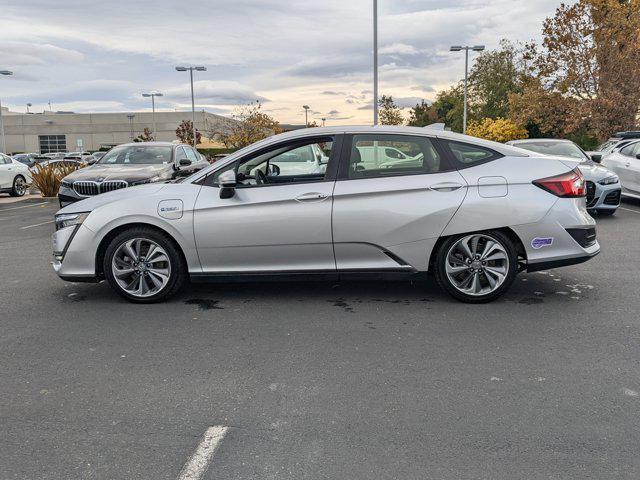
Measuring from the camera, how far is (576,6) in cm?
3100

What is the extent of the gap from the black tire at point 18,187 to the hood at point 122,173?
9418 millimetres

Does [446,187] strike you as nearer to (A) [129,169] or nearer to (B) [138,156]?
(A) [129,169]

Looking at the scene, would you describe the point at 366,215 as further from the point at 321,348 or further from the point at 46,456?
the point at 46,456

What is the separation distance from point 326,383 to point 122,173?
8.48m

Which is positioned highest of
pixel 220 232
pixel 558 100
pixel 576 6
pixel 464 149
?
pixel 576 6

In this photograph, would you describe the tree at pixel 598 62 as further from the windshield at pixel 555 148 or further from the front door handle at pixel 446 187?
the front door handle at pixel 446 187

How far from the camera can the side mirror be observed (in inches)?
218

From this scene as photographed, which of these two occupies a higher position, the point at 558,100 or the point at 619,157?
the point at 558,100

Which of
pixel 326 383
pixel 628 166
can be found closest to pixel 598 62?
pixel 628 166

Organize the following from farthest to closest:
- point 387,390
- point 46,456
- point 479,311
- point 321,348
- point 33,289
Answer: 1. point 33,289
2. point 479,311
3. point 321,348
4. point 387,390
5. point 46,456

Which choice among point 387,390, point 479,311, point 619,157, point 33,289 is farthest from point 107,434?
point 619,157

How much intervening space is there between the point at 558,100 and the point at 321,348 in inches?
1237

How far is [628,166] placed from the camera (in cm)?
1335

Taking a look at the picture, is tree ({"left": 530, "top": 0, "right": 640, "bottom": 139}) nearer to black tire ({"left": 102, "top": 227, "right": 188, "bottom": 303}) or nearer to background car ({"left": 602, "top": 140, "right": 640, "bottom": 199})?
background car ({"left": 602, "top": 140, "right": 640, "bottom": 199})
